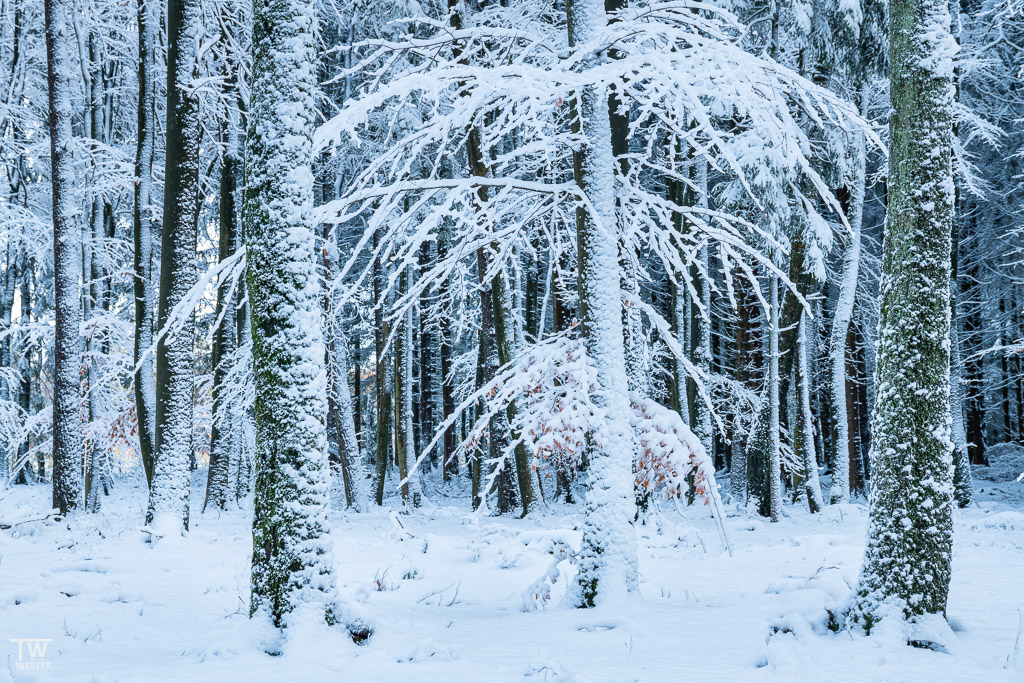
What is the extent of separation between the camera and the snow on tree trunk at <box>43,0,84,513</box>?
11.2 m

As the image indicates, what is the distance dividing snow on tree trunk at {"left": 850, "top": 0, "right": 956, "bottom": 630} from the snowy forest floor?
1.44 feet

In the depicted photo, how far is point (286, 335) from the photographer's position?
478 centimetres

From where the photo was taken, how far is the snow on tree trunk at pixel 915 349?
473 cm

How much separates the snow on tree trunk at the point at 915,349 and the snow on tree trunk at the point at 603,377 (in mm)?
1841

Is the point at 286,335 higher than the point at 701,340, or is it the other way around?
the point at 701,340

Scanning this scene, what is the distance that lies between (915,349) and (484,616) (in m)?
4.08

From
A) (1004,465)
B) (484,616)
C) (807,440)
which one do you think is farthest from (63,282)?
(1004,465)

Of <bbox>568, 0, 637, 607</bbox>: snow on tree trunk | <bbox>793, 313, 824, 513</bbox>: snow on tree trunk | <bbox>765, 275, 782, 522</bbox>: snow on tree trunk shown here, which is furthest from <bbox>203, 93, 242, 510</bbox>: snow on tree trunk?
<bbox>793, 313, 824, 513</bbox>: snow on tree trunk

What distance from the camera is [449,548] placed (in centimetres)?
979

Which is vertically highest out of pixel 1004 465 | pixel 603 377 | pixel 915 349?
pixel 915 349

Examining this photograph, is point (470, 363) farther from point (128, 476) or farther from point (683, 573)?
point (128, 476)

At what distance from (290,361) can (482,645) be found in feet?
8.10

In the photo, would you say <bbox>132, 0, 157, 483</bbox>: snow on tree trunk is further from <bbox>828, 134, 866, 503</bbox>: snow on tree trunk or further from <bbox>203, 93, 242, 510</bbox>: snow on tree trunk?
<bbox>828, 134, 866, 503</bbox>: snow on tree trunk

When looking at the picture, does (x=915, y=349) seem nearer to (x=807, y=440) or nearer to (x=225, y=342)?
(x=807, y=440)
